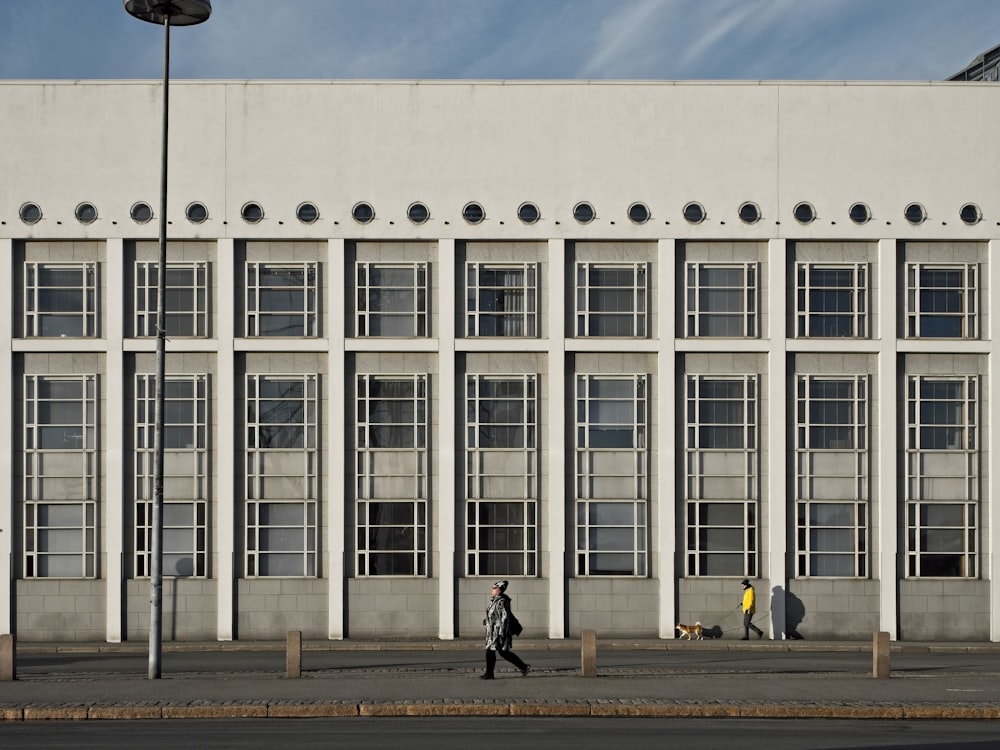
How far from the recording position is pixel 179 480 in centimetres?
2891

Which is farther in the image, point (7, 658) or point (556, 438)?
point (556, 438)

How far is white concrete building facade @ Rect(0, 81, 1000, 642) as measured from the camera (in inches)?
1133

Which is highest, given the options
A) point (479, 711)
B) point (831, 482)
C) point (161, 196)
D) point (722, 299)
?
point (161, 196)

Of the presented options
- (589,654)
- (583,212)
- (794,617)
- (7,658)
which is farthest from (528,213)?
(7,658)

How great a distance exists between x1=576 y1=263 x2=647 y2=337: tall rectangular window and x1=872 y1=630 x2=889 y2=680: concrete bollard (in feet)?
35.6

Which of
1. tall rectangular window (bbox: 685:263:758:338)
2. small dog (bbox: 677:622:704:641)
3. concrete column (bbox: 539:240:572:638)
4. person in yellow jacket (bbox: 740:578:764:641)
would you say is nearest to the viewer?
person in yellow jacket (bbox: 740:578:764:641)

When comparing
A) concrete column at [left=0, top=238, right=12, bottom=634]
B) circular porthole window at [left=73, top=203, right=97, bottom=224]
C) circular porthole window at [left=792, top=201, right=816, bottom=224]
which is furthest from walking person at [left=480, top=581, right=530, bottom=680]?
circular porthole window at [left=73, top=203, right=97, bottom=224]

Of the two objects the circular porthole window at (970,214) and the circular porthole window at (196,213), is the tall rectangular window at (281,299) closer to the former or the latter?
the circular porthole window at (196,213)

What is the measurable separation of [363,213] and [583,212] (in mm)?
5372

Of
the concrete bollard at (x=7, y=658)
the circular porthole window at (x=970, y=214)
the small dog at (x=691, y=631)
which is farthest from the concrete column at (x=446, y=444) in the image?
the circular porthole window at (x=970, y=214)

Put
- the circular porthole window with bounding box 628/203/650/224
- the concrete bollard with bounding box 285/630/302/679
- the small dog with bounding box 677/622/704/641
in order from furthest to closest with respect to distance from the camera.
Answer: the circular porthole window with bounding box 628/203/650/224 < the small dog with bounding box 677/622/704/641 < the concrete bollard with bounding box 285/630/302/679

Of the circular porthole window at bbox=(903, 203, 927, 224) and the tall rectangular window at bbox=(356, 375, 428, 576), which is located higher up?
the circular porthole window at bbox=(903, 203, 927, 224)

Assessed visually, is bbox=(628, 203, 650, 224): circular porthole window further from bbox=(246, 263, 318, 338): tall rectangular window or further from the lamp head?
the lamp head

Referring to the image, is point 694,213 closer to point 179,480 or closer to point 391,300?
point 391,300
